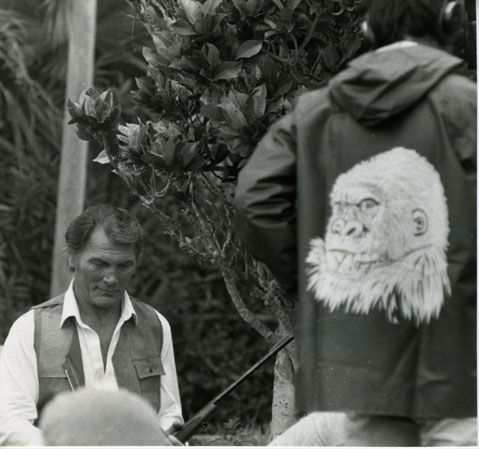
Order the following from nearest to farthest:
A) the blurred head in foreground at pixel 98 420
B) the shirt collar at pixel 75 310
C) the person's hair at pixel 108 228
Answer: the blurred head in foreground at pixel 98 420 < the shirt collar at pixel 75 310 < the person's hair at pixel 108 228

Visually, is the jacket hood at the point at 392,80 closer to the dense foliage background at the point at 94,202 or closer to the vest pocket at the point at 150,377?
the vest pocket at the point at 150,377

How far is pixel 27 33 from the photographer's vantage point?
8.64 meters

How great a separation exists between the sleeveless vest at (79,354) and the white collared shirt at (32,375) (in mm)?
22

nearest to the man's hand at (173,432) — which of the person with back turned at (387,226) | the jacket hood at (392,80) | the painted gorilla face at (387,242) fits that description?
the person with back turned at (387,226)

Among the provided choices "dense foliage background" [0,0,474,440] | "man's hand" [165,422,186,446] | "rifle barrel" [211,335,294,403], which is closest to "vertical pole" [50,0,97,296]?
"dense foliage background" [0,0,474,440]

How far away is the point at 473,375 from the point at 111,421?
119 centimetres

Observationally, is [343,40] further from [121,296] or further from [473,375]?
[473,375]

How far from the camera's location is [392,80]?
10.3 feet

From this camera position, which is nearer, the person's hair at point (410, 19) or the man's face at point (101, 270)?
the person's hair at point (410, 19)

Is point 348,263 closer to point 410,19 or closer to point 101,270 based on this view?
point 410,19

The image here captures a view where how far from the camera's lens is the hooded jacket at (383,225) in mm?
3158

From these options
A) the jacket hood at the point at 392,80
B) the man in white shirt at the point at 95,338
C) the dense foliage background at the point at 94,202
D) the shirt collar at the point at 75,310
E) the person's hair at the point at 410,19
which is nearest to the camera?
the jacket hood at the point at 392,80

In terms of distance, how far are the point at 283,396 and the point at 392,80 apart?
1816 mm

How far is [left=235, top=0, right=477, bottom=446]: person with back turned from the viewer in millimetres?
3156
